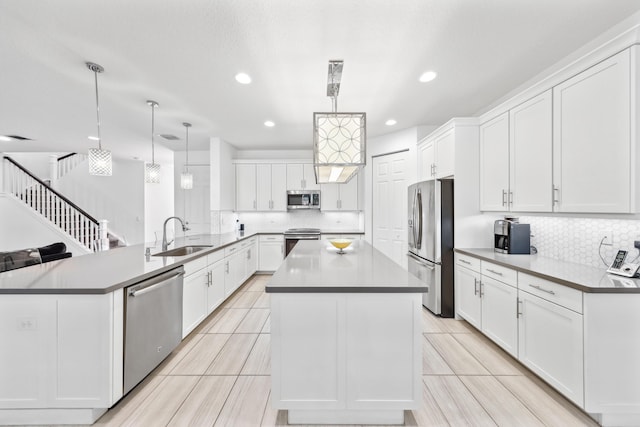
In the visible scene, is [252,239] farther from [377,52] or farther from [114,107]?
[377,52]

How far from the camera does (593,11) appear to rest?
184 centimetres

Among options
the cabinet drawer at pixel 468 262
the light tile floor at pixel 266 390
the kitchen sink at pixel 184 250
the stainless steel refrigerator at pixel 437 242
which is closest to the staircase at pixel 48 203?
the kitchen sink at pixel 184 250

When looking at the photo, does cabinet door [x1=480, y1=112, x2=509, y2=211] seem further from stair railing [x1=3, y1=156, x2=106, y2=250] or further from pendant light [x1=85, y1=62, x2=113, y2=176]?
stair railing [x1=3, y1=156, x2=106, y2=250]

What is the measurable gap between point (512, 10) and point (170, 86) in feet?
10.3

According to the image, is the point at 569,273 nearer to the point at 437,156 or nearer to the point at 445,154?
the point at 445,154

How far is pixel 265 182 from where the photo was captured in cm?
578

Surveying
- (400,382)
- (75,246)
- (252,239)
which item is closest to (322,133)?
(400,382)

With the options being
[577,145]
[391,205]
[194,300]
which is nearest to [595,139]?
[577,145]

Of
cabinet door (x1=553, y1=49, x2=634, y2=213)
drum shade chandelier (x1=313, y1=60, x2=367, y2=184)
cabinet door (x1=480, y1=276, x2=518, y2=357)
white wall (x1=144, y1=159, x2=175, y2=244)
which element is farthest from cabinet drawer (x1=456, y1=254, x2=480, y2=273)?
white wall (x1=144, y1=159, x2=175, y2=244)

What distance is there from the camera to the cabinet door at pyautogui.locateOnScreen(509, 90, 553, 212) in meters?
2.23

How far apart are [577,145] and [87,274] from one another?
369 cm

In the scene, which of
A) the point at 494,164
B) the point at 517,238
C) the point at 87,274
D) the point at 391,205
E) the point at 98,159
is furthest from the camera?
the point at 391,205

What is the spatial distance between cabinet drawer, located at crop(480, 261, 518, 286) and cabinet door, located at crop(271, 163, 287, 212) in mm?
3952

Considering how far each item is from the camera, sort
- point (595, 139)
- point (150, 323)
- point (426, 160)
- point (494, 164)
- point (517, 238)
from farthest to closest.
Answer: point (426, 160) < point (494, 164) < point (517, 238) < point (150, 323) < point (595, 139)
